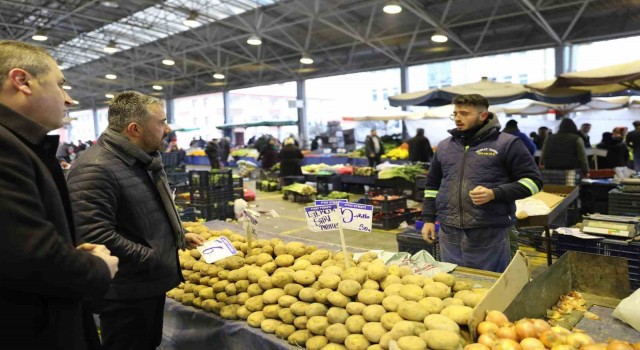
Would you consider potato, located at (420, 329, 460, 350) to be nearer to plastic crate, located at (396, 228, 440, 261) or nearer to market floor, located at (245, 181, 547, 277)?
plastic crate, located at (396, 228, 440, 261)

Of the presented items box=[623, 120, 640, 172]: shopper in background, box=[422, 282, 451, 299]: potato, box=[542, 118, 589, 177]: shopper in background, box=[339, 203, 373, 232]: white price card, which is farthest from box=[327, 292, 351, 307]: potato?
box=[623, 120, 640, 172]: shopper in background

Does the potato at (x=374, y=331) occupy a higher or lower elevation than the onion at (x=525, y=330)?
lower

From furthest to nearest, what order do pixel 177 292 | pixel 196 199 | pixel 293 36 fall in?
pixel 293 36 → pixel 196 199 → pixel 177 292

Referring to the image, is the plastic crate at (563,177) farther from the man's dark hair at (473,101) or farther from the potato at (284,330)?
the potato at (284,330)

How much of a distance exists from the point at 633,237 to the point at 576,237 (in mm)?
353

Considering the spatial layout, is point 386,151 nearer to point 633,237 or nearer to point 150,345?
point 633,237

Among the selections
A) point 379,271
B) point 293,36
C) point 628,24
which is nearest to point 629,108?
point 628,24

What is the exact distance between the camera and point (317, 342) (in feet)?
6.14

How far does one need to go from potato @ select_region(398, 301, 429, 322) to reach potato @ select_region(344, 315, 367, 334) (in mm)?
169

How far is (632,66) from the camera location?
4.95 metres

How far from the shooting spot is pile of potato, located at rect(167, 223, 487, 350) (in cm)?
175

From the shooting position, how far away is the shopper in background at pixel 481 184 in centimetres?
287

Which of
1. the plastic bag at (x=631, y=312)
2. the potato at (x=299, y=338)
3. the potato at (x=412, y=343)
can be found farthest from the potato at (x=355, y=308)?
the plastic bag at (x=631, y=312)

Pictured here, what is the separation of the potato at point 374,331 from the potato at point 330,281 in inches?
12.9
